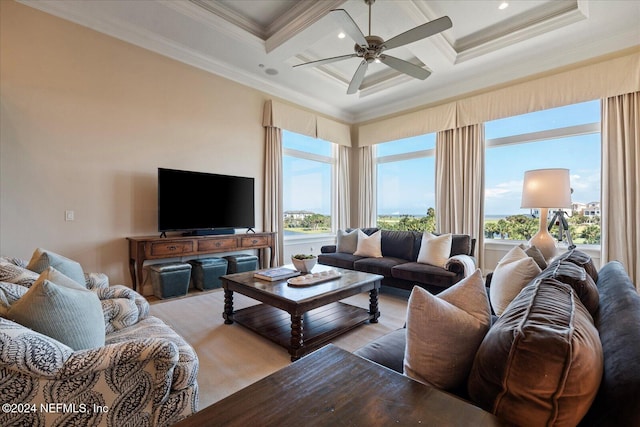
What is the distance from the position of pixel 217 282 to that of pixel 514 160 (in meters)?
4.84

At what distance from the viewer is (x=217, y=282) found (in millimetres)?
4152

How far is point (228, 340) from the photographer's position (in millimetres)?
2549

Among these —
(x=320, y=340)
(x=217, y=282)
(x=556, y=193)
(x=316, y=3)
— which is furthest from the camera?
(x=217, y=282)

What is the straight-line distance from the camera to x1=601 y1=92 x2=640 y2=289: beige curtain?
353 centimetres

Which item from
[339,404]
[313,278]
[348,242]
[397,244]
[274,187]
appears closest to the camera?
[339,404]

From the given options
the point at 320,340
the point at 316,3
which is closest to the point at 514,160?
the point at 316,3

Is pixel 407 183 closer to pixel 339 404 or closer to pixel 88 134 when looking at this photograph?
pixel 88 134

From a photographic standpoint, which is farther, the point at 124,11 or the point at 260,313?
the point at 124,11

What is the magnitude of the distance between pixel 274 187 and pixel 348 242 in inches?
63.4

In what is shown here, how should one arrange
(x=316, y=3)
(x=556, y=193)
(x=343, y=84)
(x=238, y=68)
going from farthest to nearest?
(x=343, y=84), (x=238, y=68), (x=316, y=3), (x=556, y=193)

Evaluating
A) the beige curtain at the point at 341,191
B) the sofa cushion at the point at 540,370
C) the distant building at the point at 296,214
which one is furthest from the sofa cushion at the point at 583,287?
the beige curtain at the point at 341,191

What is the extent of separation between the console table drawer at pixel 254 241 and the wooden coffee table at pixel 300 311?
1.44 metres

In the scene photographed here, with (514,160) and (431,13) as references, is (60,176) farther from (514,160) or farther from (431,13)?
(514,160)

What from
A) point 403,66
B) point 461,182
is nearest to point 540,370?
point 403,66
